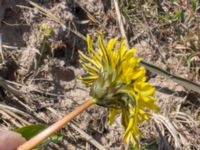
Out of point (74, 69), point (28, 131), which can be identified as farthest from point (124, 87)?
point (74, 69)

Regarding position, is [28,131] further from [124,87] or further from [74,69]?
[74,69]

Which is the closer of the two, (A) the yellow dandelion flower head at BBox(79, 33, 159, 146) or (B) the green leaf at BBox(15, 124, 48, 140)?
(A) the yellow dandelion flower head at BBox(79, 33, 159, 146)

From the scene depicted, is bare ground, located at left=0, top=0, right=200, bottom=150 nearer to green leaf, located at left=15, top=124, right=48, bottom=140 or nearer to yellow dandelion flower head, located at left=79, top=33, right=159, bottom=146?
green leaf, located at left=15, top=124, right=48, bottom=140

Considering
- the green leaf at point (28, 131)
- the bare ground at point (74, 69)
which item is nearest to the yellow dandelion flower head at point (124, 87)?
the green leaf at point (28, 131)

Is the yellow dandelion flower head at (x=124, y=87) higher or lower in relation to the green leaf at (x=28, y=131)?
higher

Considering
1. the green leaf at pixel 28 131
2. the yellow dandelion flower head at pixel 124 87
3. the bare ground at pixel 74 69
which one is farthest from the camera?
the bare ground at pixel 74 69

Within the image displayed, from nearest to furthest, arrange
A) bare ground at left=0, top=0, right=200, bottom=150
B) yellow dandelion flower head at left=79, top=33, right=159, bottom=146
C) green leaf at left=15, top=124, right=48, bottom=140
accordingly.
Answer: yellow dandelion flower head at left=79, top=33, right=159, bottom=146, green leaf at left=15, top=124, right=48, bottom=140, bare ground at left=0, top=0, right=200, bottom=150

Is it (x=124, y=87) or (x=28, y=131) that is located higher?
(x=124, y=87)

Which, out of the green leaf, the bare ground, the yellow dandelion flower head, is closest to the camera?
the yellow dandelion flower head

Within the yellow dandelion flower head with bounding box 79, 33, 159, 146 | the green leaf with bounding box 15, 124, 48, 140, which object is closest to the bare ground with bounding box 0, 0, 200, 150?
the green leaf with bounding box 15, 124, 48, 140

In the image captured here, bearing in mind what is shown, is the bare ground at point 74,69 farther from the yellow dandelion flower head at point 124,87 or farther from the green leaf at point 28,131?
the yellow dandelion flower head at point 124,87

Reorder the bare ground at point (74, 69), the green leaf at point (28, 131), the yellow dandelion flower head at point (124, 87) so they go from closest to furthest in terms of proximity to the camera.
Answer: the yellow dandelion flower head at point (124, 87) < the green leaf at point (28, 131) < the bare ground at point (74, 69)

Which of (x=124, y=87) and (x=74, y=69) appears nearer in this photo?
(x=124, y=87)
